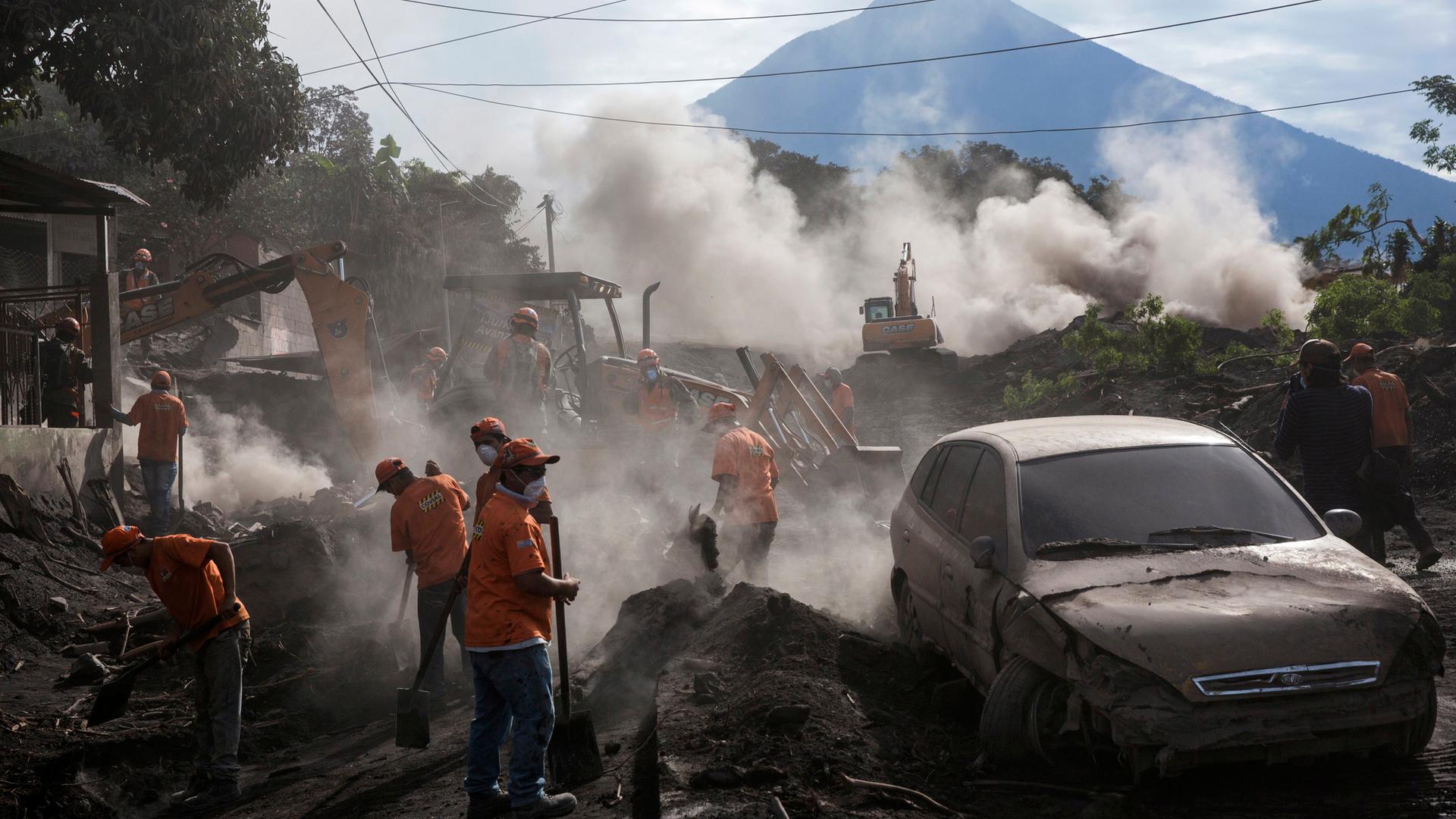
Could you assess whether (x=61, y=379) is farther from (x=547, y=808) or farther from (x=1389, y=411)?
(x=1389, y=411)

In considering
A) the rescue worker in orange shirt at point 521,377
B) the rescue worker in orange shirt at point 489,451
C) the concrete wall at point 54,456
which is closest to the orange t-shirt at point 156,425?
the concrete wall at point 54,456

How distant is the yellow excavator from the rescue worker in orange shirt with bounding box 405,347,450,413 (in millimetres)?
14509

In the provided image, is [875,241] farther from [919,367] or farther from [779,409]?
[779,409]

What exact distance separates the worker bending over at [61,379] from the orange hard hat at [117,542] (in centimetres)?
723

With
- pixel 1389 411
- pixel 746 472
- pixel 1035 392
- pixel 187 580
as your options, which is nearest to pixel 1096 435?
pixel 746 472

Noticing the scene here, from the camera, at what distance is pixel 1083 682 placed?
411 cm

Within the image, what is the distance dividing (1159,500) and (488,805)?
3.38 m

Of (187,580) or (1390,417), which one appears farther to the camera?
(1390,417)

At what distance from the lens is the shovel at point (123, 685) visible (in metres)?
5.81

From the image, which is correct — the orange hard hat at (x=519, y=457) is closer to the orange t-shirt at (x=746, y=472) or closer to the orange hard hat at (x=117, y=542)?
the orange hard hat at (x=117, y=542)

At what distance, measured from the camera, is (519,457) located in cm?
480

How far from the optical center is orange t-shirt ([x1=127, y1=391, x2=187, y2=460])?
38.2 feet

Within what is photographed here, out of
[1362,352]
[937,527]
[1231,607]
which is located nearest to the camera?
[1231,607]

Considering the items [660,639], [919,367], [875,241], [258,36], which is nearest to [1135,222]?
[875,241]
